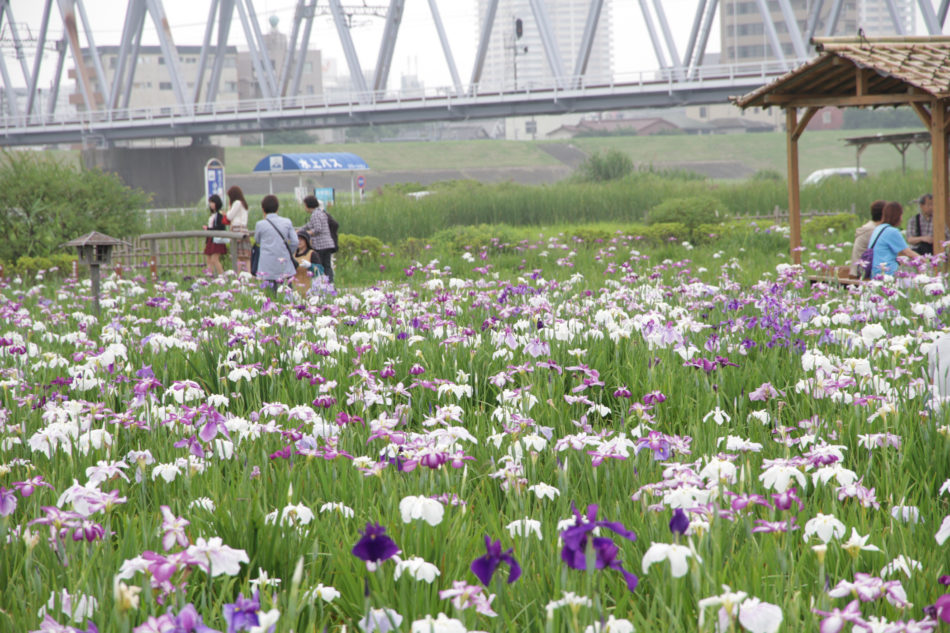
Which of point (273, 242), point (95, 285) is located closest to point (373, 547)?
point (95, 285)

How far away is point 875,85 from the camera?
11.5m

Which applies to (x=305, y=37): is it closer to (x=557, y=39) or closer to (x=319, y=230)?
(x=319, y=230)

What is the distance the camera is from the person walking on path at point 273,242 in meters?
9.86

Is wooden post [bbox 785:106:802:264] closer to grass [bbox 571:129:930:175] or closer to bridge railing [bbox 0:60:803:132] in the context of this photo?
bridge railing [bbox 0:60:803:132]

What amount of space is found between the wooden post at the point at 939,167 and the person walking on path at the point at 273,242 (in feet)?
24.0

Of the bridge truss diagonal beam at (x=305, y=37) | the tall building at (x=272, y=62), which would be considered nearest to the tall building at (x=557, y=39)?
the tall building at (x=272, y=62)

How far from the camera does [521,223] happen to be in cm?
2152

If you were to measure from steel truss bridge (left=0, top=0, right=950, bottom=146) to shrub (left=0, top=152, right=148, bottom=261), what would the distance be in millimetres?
27945

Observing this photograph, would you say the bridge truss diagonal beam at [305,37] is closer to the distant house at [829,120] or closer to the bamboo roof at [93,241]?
the bamboo roof at [93,241]

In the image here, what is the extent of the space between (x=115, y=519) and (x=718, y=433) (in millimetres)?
2181

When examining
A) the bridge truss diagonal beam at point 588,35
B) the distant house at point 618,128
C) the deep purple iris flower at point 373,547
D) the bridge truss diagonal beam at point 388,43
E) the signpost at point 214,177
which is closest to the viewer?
the deep purple iris flower at point 373,547

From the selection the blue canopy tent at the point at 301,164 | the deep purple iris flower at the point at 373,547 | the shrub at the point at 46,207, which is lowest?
the deep purple iris flower at the point at 373,547

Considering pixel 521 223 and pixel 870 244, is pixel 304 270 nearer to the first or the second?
pixel 870 244

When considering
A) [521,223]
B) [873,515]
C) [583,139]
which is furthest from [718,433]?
[583,139]
